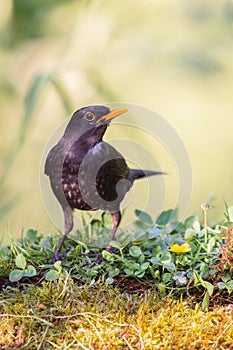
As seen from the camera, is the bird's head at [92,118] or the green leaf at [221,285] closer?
the green leaf at [221,285]

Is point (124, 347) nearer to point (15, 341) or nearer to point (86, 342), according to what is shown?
point (86, 342)

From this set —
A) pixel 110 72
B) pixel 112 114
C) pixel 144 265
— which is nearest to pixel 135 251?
pixel 144 265

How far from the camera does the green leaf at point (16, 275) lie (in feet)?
8.64

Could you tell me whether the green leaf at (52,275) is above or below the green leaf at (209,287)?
above

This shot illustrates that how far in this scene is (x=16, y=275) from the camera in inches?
104

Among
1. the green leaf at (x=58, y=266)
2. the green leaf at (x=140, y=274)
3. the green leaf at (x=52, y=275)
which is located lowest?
the green leaf at (x=140, y=274)

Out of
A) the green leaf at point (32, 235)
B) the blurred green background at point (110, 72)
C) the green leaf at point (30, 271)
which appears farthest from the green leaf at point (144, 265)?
the blurred green background at point (110, 72)

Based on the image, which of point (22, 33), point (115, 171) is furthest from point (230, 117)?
point (115, 171)

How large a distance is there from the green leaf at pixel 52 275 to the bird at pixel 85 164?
22cm

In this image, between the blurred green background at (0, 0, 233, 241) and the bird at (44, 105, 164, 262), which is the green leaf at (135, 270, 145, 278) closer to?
the bird at (44, 105, 164, 262)

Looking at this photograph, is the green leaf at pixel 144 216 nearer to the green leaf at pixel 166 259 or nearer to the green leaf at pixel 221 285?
the green leaf at pixel 166 259

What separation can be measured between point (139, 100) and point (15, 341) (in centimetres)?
379

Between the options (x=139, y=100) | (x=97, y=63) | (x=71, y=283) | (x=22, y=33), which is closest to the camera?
(x=71, y=283)

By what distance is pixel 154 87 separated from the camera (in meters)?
6.03
